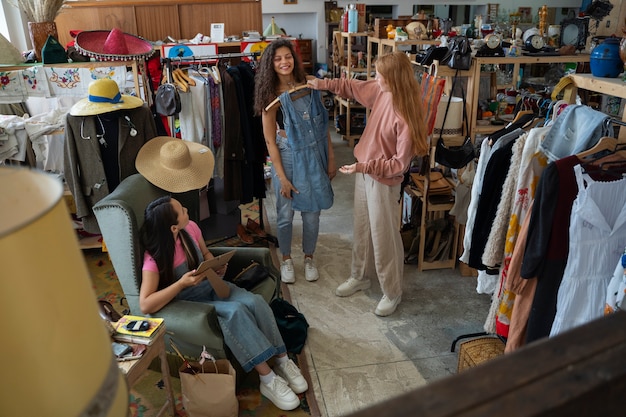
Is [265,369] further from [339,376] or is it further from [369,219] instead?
[369,219]

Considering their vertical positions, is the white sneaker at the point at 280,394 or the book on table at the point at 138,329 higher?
the book on table at the point at 138,329

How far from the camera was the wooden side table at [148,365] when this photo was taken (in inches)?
78.6

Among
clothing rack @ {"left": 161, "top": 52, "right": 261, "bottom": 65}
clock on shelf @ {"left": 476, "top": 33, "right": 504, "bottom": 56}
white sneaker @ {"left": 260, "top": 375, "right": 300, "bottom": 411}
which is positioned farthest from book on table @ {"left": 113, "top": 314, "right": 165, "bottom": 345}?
clock on shelf @ {"left": 476, "top": 33, "right": 504, "bottom": 56}

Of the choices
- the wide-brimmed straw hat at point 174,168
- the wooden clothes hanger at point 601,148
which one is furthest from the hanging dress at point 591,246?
the wide-brimmed straw hat at point 174,168

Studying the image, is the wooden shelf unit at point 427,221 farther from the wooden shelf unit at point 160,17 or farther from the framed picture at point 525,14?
the framed picture at point 525,14

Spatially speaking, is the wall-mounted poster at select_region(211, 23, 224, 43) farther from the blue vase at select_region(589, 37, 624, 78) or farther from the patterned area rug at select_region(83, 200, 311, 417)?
the blue vase at select_region(589, 37, 624, 78)

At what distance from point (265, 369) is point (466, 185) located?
1.81 m

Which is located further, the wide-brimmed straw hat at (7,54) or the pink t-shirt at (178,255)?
the wide-brimmed straw hat at (7,54)

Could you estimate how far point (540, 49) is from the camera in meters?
3.37

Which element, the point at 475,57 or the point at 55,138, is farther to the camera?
the point at 55,138

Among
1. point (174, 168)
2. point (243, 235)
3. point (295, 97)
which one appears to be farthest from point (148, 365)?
point (243, 235)

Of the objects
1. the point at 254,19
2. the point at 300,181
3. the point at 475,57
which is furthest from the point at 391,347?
the point at 254,19

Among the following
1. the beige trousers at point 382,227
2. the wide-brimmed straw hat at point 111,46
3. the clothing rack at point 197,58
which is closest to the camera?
the beige trousers at point 382,227

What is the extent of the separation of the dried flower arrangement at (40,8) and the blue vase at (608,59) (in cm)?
328
